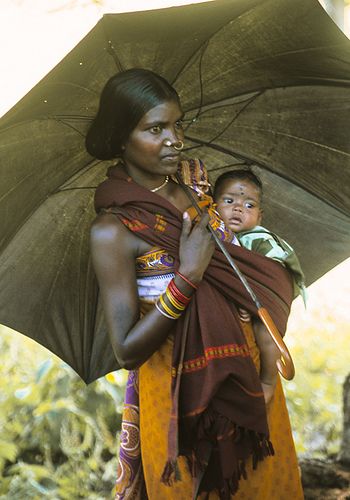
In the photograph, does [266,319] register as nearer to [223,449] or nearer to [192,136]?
[223,449]

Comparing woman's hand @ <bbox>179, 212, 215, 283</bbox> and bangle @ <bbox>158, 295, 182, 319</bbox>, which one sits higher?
woman's hand @ <bbox>179, 212, 215, 283</bbox>

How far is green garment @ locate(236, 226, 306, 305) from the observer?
289cm

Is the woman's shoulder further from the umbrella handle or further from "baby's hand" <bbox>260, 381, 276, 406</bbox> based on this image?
"baby's hand" <bbox>260, 381, 276, 406</bbox>

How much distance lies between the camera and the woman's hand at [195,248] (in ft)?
8.33

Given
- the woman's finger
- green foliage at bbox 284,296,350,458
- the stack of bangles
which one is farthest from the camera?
green foliage at bbox 284,296,350,458

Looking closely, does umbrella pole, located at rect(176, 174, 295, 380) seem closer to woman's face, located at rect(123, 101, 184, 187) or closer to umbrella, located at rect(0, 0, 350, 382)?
woman's face, located at rect(123, 101, 184, 187)

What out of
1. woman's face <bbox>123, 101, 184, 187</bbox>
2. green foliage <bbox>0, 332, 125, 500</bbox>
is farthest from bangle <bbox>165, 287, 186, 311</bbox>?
green foliage <bbox>0, 332, 125, 500</bbox>

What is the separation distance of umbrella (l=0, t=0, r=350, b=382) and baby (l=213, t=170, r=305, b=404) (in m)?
0.24

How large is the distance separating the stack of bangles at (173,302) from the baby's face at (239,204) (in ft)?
1.80

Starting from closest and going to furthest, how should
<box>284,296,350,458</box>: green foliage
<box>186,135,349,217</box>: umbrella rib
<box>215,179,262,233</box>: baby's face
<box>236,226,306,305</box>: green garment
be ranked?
<box>236,226,306,305</box>: green garment → <box>215,179,262,233</box>: baby's face → <box>186,135,349,217</box>: umbrella rib → <box>284,296,350,458</box>: green foliage

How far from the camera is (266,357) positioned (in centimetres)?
277

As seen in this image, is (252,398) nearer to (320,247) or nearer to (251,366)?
(251,366)

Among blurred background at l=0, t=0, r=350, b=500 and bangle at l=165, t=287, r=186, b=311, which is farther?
blurred background at l=0, t=0, r=350, b=500

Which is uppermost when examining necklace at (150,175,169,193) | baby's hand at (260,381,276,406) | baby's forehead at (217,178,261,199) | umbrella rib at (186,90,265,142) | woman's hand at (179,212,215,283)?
umbrella rib at (186,90,265,142)
